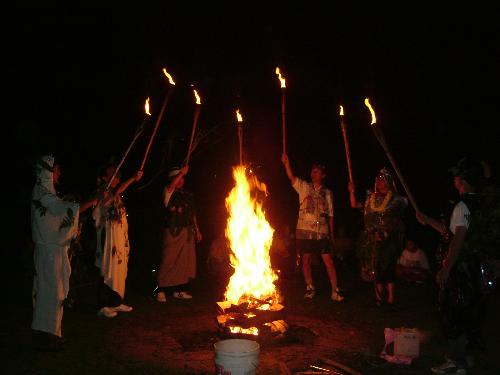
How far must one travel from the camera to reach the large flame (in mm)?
8125

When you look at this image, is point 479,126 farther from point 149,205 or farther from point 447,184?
point 149,205

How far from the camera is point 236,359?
5082 mm

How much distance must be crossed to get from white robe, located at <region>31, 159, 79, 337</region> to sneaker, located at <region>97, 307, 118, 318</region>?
1.77 metres

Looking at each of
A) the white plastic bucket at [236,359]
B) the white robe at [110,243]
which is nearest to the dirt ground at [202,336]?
the white robe at [110,243]

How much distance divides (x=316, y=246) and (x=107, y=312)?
3.80 meters

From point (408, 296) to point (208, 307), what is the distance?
12.9 feet

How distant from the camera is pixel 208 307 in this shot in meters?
9.23

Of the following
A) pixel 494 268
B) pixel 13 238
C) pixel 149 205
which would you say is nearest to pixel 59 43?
pixel 149 205

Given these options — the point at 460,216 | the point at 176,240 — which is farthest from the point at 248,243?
the point at 460,216

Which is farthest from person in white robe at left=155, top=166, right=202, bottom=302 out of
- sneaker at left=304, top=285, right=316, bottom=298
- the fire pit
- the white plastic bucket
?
the white plastic bucket

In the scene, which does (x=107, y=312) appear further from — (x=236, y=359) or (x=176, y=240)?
(x=236, y=359)

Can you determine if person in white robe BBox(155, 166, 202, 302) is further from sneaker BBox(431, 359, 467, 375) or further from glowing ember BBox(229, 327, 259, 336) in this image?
sneaker BBox(431, 359, 467, 375)

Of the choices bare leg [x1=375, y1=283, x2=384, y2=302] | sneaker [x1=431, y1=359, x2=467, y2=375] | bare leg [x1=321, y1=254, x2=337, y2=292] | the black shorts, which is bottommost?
sneaker [x1=431, y1=359, x2=467, y2=375]

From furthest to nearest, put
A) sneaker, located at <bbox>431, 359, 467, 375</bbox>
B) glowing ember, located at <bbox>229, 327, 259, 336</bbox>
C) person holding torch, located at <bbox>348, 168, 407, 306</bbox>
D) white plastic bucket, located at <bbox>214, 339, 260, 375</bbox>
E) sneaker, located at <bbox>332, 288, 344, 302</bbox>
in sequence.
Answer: sneaker, located at <bbox>332, 288, 344, 302</bbox> → person holding torch, located at <bbox>348, 168, 407, 306</bbox> → glowing ember, located at <bbox>229, 327, 259, 336</bbox> → sneaker, located at <bbox>431, 359, 467, 375</bbox> → white plastic bucket, located at <bbox>214, 339, 260, 375</bbox>
